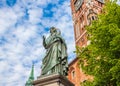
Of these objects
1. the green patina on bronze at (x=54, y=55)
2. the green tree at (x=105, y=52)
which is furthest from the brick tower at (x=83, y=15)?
the green patina on bronze at (x=54, y=55)

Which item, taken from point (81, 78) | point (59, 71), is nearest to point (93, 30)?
point (59, 71)

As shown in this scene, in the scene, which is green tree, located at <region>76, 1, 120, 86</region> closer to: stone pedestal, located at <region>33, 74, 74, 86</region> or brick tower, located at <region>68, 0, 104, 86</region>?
stone pedestal, located at <region>33, 74, 74, 86</region>

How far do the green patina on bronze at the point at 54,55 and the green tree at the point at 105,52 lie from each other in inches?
87.5

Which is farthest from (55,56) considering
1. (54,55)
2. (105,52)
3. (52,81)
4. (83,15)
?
(83,15)

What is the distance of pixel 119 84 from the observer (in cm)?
896

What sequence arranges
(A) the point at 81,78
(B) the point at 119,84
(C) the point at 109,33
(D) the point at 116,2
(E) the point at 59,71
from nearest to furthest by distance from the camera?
(E) the point at 59,71 → (B) the point at 119,84 → (C) the point at 109,33 → (D) the point at 116,2 → (A) the point at 81,78

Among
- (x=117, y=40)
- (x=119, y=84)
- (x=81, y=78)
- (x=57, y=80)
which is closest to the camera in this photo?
(x=57, y=80)

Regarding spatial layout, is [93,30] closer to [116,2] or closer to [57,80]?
[116,2]

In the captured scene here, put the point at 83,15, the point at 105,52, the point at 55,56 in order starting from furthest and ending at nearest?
the point at 83,15 → the point at 105,52 → the point at 55,56

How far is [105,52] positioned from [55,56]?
304cm

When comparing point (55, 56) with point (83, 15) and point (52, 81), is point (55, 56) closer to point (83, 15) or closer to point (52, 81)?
point (52, 81)

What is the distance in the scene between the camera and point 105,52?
1012 cm

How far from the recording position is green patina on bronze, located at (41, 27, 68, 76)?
24.9 feet

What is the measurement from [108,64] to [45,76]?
3672 mm
